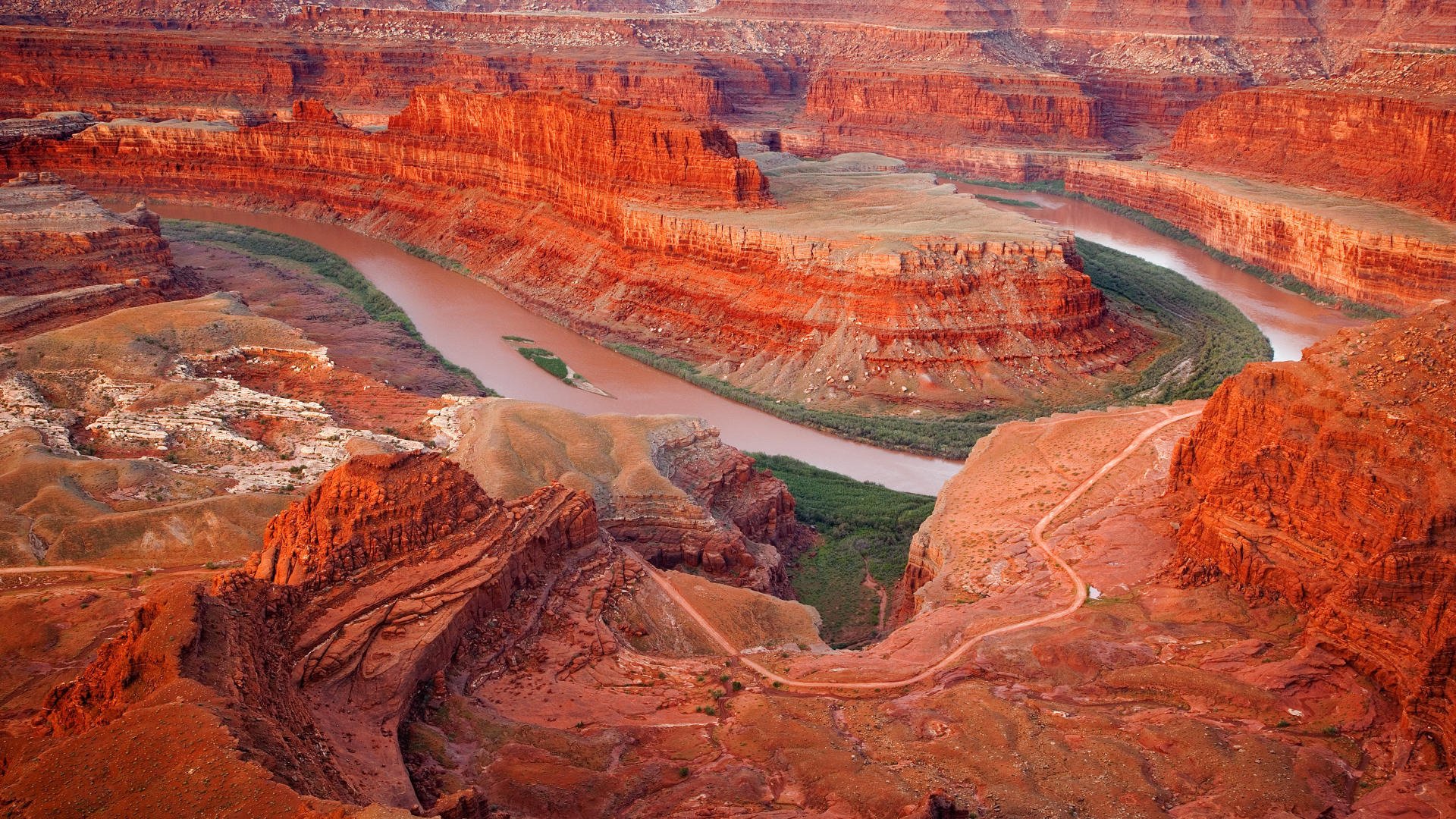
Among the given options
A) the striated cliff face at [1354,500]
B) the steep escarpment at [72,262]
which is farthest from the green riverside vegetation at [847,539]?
the steep escarpment at [72,262]

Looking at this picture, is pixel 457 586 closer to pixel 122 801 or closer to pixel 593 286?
pixel 122 801

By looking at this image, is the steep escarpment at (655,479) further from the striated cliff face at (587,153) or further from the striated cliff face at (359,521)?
the striated cliff face at (587,153)

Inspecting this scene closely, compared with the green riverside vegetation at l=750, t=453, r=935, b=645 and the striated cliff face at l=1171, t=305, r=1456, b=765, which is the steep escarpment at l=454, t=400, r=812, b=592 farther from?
the striated cliff face at l=1171, t=305, r=1456, b=765

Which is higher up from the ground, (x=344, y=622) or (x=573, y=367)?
(x=344, y=622)

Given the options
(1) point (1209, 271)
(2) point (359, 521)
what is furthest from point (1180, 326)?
(2) point (359, 521)

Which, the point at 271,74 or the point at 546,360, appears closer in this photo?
the point at 546,360

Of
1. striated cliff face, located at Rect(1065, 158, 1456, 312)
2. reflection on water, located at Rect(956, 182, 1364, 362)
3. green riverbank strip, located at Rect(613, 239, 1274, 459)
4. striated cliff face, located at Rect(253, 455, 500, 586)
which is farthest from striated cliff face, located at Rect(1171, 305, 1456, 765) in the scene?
striated cliff face, located at Rect(1065, 158, 1456, 312)

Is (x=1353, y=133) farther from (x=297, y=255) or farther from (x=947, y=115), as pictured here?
(x=297, y=255)
